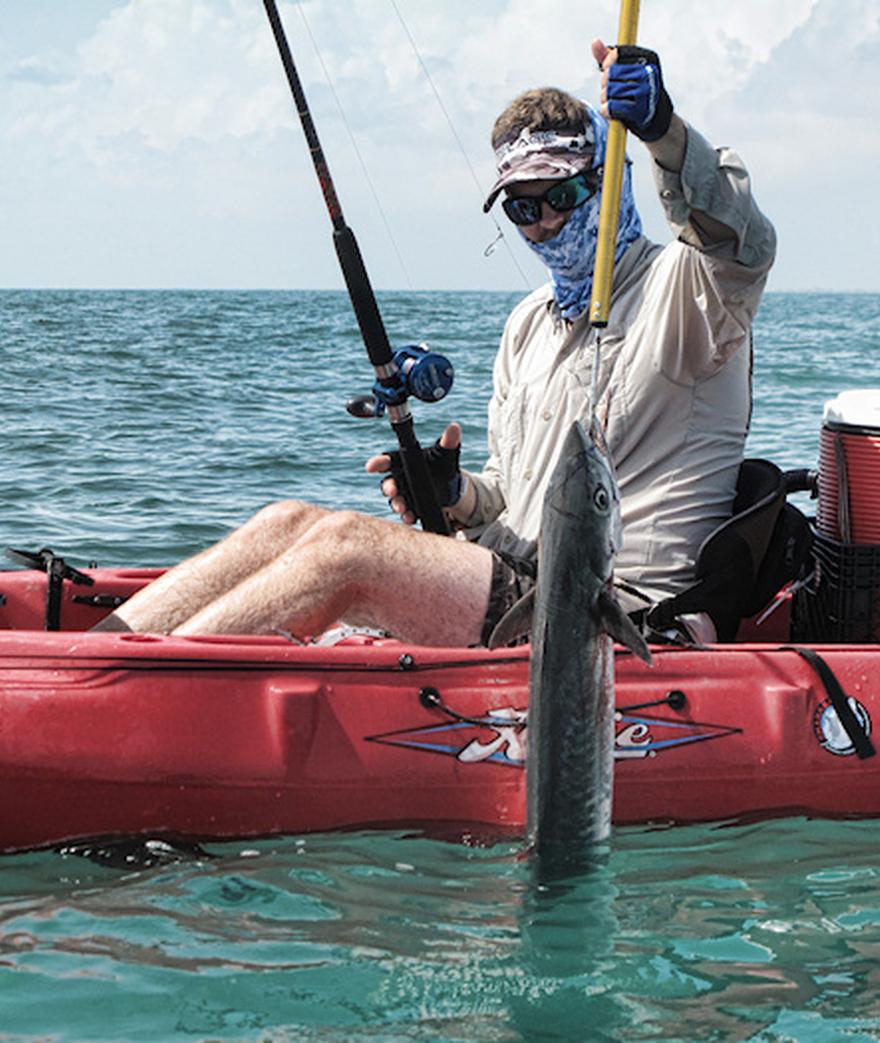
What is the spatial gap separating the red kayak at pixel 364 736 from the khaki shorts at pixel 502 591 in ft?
0.72

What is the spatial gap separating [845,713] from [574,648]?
1129 millimetres

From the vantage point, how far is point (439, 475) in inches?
196

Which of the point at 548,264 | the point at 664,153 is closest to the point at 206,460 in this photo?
the point at 548,264

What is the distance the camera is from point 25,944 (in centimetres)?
356

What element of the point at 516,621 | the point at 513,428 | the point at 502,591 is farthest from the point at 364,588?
the point at 513,428

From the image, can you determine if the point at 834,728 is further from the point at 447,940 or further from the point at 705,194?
the point at 705,194

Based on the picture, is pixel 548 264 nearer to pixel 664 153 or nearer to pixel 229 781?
pixel 664 153

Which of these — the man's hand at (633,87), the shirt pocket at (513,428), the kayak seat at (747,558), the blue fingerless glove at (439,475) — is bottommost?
the kayak seat at (747,558)

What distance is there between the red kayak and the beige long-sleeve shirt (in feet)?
1.41

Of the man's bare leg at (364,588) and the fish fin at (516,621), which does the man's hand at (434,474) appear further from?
the fish fin at (516,621)

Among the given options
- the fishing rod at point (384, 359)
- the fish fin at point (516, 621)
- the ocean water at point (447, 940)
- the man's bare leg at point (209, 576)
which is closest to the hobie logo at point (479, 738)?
the ocean water at point (447, 940)

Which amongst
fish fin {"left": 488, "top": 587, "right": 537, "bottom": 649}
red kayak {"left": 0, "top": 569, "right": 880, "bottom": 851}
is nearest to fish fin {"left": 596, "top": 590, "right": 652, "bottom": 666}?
fish fin {"left": 488, "top": 587, "right": 537, "bottom": 649}

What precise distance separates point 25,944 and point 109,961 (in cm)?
24

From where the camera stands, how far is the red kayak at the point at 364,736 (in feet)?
13.2
